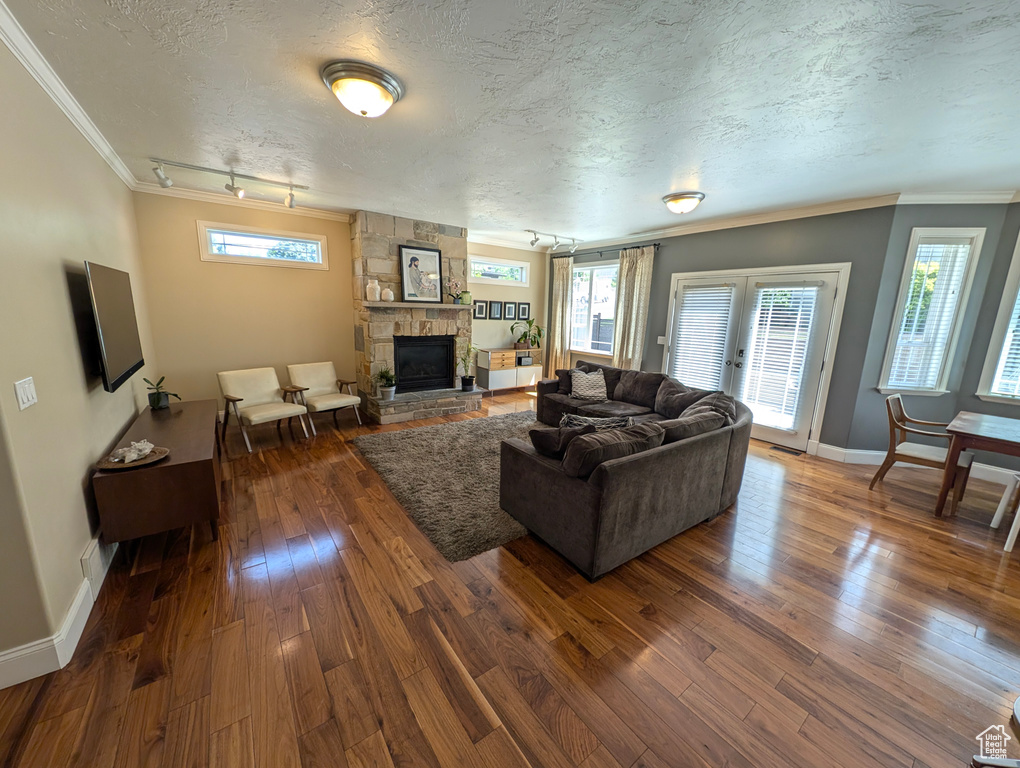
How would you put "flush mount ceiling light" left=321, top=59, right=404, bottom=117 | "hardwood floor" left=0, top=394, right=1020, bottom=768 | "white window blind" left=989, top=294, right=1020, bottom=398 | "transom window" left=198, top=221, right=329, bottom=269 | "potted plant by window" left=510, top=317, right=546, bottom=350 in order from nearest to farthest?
"hardwood floor" left=0, top=394, right=1020, bottom=768 < "flush mount ceiling light" left=321, top=59, right=404, bottom=117 < "white window blind" left=989, top=294, right=1020, bottom=398 < "transom window" left=198, top=221, right=329, bottom=269 < "potted plant by window" left=510, top=317, right=546, bottom=350

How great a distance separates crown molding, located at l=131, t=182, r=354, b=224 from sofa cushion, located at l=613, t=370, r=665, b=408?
13.8 ft

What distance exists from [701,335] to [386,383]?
14.3ft

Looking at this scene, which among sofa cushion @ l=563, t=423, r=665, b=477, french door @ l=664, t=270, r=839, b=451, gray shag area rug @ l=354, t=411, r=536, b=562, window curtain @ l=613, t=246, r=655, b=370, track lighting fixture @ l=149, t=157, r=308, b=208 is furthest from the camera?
window curtain @ l=613, t=246, r=655, b=370

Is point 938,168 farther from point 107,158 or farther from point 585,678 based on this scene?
point 107,158

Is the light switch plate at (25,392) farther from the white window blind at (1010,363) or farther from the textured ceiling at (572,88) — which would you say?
the white window blind at (1010,363)

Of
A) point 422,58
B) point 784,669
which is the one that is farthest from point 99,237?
point 784,669

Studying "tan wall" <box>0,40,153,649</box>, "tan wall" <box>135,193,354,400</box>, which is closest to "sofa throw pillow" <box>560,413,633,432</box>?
"tan wall" <box>0,40,153,649</box>

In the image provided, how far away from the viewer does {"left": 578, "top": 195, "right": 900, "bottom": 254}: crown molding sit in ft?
11.7

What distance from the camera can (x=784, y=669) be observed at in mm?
1617

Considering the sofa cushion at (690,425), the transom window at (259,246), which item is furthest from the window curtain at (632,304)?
the transom window at (259,246)

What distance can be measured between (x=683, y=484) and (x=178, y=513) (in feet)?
10.3

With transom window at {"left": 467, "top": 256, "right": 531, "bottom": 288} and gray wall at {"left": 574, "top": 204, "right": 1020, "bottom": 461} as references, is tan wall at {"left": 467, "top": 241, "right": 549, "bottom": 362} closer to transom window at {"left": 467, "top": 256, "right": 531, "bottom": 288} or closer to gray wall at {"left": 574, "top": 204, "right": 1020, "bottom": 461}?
transom window at {"left": 467, "top": 256, "right": 531, "bottom": 288}

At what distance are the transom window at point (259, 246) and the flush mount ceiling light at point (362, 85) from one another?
3184mm

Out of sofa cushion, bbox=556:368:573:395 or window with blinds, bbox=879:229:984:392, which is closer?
window with blinds, bbox=879:229:984:392
